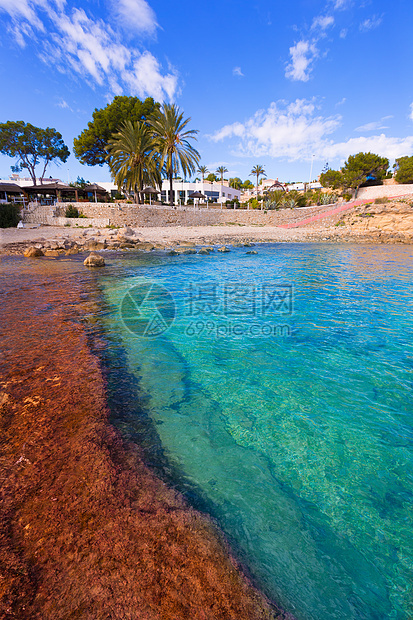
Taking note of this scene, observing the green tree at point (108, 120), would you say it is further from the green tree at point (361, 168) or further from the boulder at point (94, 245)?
the green tree at point (361, 168)

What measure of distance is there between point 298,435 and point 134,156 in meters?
40.4

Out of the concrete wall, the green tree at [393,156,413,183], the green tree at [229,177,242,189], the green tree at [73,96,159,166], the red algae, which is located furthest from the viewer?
the green tree at [229,177,242,189]

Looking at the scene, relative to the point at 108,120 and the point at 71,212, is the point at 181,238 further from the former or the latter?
the point at 108,120

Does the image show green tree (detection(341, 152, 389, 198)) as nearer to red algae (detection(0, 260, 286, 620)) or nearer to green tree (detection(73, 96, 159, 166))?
green tree (detection(73, 96, 159, 166))

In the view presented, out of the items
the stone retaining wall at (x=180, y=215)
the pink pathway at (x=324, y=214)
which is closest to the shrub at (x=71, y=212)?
the stone retaining wall at (x=180, y=215)

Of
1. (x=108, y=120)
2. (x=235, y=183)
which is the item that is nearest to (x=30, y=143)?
(x=108, y=120)

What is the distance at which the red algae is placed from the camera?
1646mm

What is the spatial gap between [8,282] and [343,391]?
11.1 metres

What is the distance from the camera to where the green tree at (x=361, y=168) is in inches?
2079

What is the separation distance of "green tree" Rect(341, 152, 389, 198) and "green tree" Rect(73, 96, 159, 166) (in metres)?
36.9

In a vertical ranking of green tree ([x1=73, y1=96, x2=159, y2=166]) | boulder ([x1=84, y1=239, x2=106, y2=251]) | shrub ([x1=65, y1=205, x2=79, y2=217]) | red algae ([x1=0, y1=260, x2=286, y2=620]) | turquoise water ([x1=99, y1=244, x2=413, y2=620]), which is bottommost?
turquoise water ([x1=99, y1=244, x2=413, y2=620])

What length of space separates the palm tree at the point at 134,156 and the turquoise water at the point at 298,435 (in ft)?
113

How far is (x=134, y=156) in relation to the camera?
119ft

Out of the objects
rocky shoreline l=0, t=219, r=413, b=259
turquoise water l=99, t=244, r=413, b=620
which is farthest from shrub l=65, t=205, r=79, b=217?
turquoise water l=99, t=244, r=413, b=620
